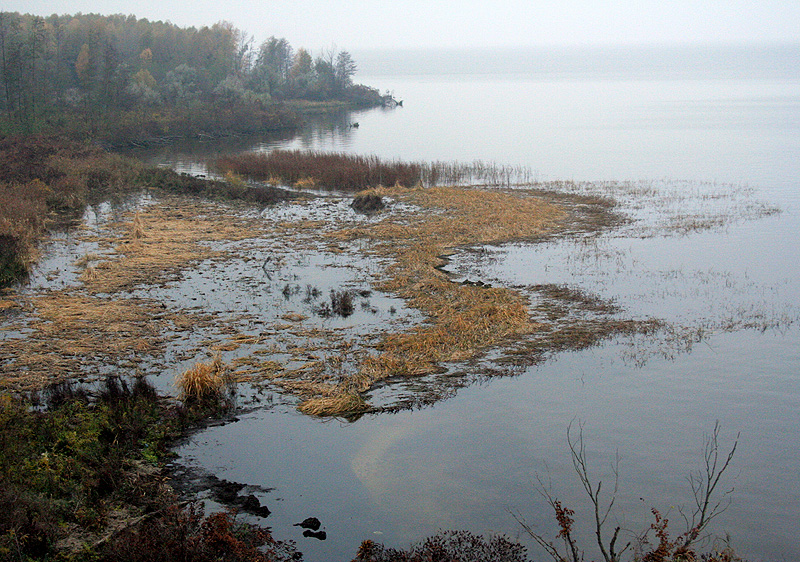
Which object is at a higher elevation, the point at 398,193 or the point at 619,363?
the point at 398,193

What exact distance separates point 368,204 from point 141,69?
7228 cm

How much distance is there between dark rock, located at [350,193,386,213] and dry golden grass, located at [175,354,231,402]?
61.7ft

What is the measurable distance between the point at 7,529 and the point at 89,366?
6.76 metres

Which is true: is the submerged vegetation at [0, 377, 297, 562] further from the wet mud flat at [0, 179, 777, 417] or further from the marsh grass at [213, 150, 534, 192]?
the marsh grass at [213, 150, 534, 192]

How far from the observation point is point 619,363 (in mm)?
15328

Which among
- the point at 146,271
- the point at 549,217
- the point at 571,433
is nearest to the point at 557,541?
the point at 571,433

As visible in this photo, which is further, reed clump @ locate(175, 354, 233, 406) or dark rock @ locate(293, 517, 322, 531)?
reed clump @ locate(175, 354, 233, 406)

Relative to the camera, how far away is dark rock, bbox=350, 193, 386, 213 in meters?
31.4

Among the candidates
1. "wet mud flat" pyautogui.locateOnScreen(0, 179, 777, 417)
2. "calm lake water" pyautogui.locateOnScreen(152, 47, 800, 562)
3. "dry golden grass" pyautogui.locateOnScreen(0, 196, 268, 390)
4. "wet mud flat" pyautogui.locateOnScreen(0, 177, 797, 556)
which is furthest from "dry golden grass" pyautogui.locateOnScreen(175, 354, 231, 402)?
"dry golden grass" pyautogui.locateOnScreen(0, 196, 268, 390)

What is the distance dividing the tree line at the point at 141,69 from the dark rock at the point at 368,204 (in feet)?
126

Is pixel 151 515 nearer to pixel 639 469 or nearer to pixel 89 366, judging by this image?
pixel 89 366

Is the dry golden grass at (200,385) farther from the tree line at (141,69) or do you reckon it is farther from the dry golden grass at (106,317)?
the tree line at (141,69)

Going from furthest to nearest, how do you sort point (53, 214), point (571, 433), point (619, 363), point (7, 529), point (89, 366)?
point (53, 214)
point (619, 363)
point (89, 366)
point (571, 433)
point (7, 529)


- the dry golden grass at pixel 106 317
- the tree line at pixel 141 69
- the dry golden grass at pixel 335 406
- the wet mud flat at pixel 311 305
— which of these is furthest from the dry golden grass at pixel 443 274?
the tree line at pixel 141 69
